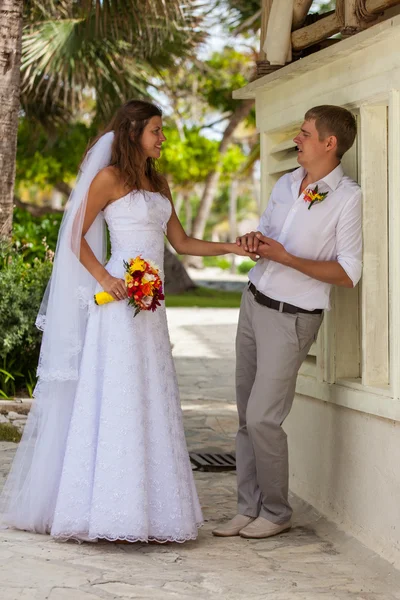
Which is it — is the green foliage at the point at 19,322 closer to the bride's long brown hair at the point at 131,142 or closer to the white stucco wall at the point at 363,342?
the white stucco wall at the point at 363,342

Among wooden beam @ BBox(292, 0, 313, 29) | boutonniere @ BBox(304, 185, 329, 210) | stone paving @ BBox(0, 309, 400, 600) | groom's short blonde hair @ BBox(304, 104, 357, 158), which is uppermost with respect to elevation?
wooden beam @ BBox(292, 0, 313, 29)

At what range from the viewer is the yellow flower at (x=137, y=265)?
14.6 ft

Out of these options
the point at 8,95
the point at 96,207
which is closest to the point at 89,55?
the point at 8,95

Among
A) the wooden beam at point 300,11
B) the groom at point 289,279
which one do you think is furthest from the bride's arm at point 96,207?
the wooden beam at point 300,11

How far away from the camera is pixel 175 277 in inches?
877

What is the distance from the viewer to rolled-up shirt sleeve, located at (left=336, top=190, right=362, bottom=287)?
436cm

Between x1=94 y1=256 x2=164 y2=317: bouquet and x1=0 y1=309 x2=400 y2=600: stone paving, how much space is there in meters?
1.10

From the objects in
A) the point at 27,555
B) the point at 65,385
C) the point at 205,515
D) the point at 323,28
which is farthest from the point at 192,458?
the point at 323,28

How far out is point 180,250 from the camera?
4.91m

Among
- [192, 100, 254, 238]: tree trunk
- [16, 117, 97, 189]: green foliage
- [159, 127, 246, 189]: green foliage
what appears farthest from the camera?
[159, 127, 246, 189]: green foliage

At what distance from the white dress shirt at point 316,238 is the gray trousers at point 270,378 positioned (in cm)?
10

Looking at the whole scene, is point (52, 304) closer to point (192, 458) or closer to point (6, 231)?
point (192, 458)

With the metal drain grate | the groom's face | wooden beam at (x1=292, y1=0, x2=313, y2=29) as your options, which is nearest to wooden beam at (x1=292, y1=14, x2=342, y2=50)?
wooden beam at (x1=292, y1=0, x2=313, y2=29)

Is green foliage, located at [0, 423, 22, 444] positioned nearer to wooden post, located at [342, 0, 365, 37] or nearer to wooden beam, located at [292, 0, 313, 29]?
wooden beam, located at [292, 0, 313, 29]
